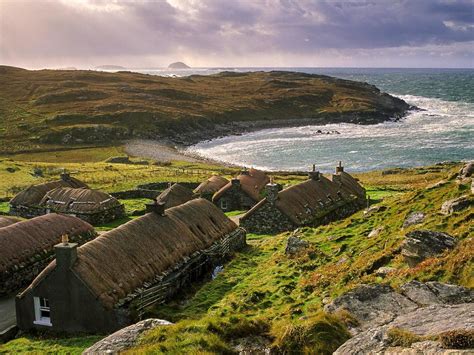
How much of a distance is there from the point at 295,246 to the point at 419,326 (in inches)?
696

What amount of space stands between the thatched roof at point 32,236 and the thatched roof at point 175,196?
13110mm

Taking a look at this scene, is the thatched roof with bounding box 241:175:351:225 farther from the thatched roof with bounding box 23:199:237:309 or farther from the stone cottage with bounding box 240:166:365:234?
the thatched roof with bounding box 23:199:237:309

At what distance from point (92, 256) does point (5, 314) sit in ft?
23.3

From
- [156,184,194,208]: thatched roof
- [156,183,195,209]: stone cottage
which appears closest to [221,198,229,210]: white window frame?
[156,183,195,209]: stone cottage

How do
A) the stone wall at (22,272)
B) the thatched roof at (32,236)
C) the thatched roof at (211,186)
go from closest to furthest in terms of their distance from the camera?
1. the stone wall at (22,272)
2. the thatched roof at (32,236)
3. the thatched roof at (211,186)

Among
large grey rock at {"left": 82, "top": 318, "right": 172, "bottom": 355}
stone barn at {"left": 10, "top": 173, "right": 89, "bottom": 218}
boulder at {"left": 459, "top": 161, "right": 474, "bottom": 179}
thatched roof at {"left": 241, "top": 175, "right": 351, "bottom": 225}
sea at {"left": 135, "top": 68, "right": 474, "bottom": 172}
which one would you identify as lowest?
sea at {"left": 135, "top": 68, "right": 474, "bottom": 172}

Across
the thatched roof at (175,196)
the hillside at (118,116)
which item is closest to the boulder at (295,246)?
the thatched roof at (175,196)

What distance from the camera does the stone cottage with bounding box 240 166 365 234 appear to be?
129 ft

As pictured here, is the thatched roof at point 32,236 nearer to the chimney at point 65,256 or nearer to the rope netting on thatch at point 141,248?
the rope netting on thatch at point 141,248

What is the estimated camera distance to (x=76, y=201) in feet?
158

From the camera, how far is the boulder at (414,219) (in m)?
23.9

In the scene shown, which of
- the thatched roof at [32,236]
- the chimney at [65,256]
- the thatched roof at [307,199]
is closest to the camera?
the chimney at [65,256]

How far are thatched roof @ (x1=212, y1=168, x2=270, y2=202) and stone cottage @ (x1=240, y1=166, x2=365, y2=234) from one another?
7131mm

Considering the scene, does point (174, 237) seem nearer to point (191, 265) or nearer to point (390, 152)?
point (191, 265)
